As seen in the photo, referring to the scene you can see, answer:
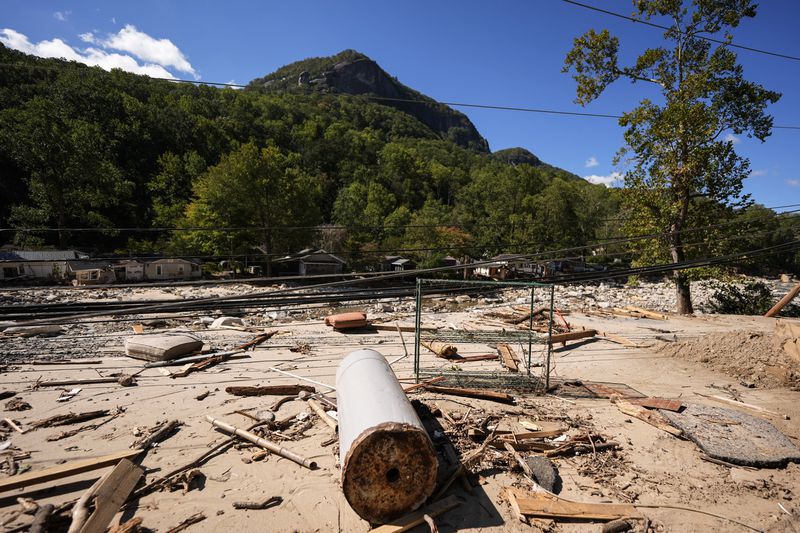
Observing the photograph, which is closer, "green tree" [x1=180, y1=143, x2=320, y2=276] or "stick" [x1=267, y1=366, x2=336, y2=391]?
"stick" [x1=267, y1=366, x2=336, y2=391]

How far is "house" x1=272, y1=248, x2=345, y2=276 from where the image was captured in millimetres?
37969

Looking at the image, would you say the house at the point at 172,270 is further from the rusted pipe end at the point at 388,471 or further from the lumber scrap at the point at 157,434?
the rusted pipe end at the point at 388,471

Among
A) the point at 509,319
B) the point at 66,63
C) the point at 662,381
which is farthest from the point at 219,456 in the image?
the point at 66,63

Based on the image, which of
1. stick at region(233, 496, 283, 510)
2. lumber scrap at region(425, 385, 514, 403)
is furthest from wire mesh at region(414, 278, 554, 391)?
stick at region(233, 496, 283, 510)

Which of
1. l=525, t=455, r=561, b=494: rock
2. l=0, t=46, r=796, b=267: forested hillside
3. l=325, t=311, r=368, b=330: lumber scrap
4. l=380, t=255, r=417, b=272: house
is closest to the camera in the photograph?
l=525, t=455, r=561, b=494: rock

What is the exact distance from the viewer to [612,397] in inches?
322

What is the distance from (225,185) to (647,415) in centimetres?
3915

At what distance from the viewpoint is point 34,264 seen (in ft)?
107

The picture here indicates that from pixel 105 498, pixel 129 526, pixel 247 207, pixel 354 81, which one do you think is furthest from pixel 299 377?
pixel 354 81

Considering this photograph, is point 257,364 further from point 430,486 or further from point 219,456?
point 430,486

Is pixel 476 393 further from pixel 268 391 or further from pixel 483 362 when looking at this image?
pixel 268 391

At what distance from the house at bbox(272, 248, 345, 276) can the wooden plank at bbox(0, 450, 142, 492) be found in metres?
31.6

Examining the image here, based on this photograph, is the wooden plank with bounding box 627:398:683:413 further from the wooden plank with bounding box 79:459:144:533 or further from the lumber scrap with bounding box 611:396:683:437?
the wooden plank with bounding box 79:459:144:533

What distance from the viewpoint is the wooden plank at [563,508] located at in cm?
459
